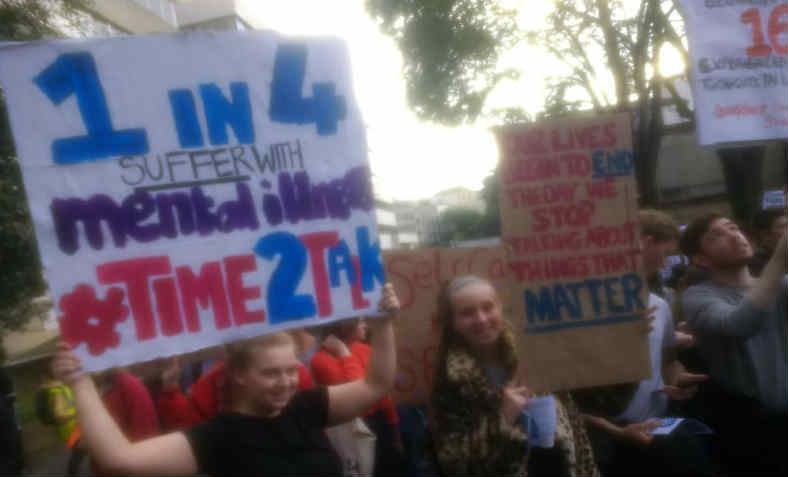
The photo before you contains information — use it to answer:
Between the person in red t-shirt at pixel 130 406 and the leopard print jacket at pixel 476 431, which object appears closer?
the leopard print jacket at pixel 476 431

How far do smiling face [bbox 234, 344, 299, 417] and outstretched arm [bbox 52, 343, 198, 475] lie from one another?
218 mm

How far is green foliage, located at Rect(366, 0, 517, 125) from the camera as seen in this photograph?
1378 centimetres

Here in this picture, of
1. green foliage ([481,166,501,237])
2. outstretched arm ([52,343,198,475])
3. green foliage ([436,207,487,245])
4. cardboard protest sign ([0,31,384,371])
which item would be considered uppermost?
cardboard protest sign ([0,31,384,371])

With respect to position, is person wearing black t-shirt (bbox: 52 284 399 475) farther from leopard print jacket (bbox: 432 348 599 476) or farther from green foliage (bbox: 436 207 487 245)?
green foliage (bbox: 436 207 487 245)

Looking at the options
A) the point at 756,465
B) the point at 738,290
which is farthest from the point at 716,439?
the point at 738,290

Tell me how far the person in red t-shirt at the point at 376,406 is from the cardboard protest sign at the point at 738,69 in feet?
5.67

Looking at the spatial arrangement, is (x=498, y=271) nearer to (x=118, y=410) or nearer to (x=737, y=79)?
(x=737, y=79)

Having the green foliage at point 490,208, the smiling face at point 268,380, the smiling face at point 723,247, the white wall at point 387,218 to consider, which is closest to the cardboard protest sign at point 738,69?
the smiling face at point 723,247

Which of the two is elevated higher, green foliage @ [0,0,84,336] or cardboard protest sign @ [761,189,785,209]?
green foliage @ [0,0,84,336]

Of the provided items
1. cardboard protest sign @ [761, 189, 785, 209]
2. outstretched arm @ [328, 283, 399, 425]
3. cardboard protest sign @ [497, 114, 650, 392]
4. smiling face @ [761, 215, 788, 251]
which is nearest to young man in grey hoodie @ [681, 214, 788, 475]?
cardboard protest sign @ [497, 114, 650, 392]

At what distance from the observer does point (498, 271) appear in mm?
3344

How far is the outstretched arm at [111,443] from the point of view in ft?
5.81

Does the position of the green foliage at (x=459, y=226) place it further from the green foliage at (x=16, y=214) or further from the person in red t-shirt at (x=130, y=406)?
the person in red t-shirt at (x=130, y=406)

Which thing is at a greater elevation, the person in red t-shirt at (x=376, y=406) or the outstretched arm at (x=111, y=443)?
the outstretched arm at (x=111, y=443)
